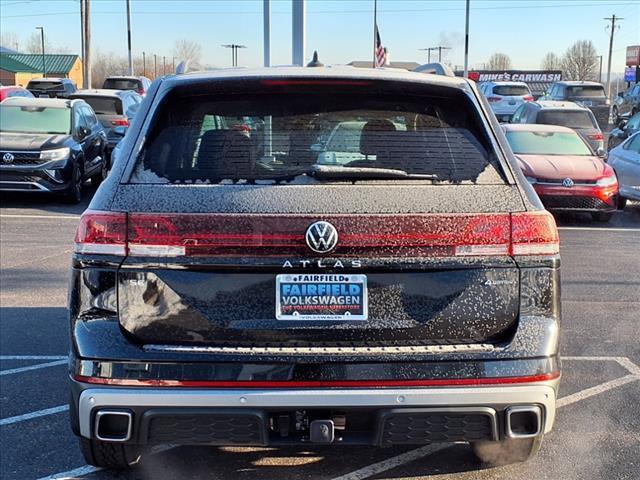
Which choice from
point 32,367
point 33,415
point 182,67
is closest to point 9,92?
point 32,367

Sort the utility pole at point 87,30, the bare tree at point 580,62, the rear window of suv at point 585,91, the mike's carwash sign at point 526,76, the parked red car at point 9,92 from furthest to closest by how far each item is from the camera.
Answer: the bare tree at point 580,62 < the mike's carwash sign at point 526,76 < the utility pole at point 87,30 < the rear window of suv at point 585,91 < the parked red car at point 9,92

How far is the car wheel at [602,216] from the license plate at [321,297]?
10297 mm

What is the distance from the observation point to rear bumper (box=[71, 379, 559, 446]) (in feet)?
9.57

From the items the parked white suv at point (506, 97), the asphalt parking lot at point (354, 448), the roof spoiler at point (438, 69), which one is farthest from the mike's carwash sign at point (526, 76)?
the roof spoiler at point (438, 69)

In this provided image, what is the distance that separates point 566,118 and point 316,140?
1556 centimetres

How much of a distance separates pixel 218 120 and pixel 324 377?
3.92 ft

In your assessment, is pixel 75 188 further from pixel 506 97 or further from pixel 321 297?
pixel 506 97

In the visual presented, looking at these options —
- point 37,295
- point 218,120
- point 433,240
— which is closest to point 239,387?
point 433,240

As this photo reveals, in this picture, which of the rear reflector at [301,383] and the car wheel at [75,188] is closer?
the rear reflector at [301,383]

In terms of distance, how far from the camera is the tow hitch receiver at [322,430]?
2965mm

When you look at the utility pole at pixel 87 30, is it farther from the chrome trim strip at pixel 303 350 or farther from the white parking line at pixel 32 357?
the chrome trim strip at pixel 303 350

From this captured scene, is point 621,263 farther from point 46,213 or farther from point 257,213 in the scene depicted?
point 46,213

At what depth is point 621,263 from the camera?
30.3ft

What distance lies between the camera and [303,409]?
2.94 meters
